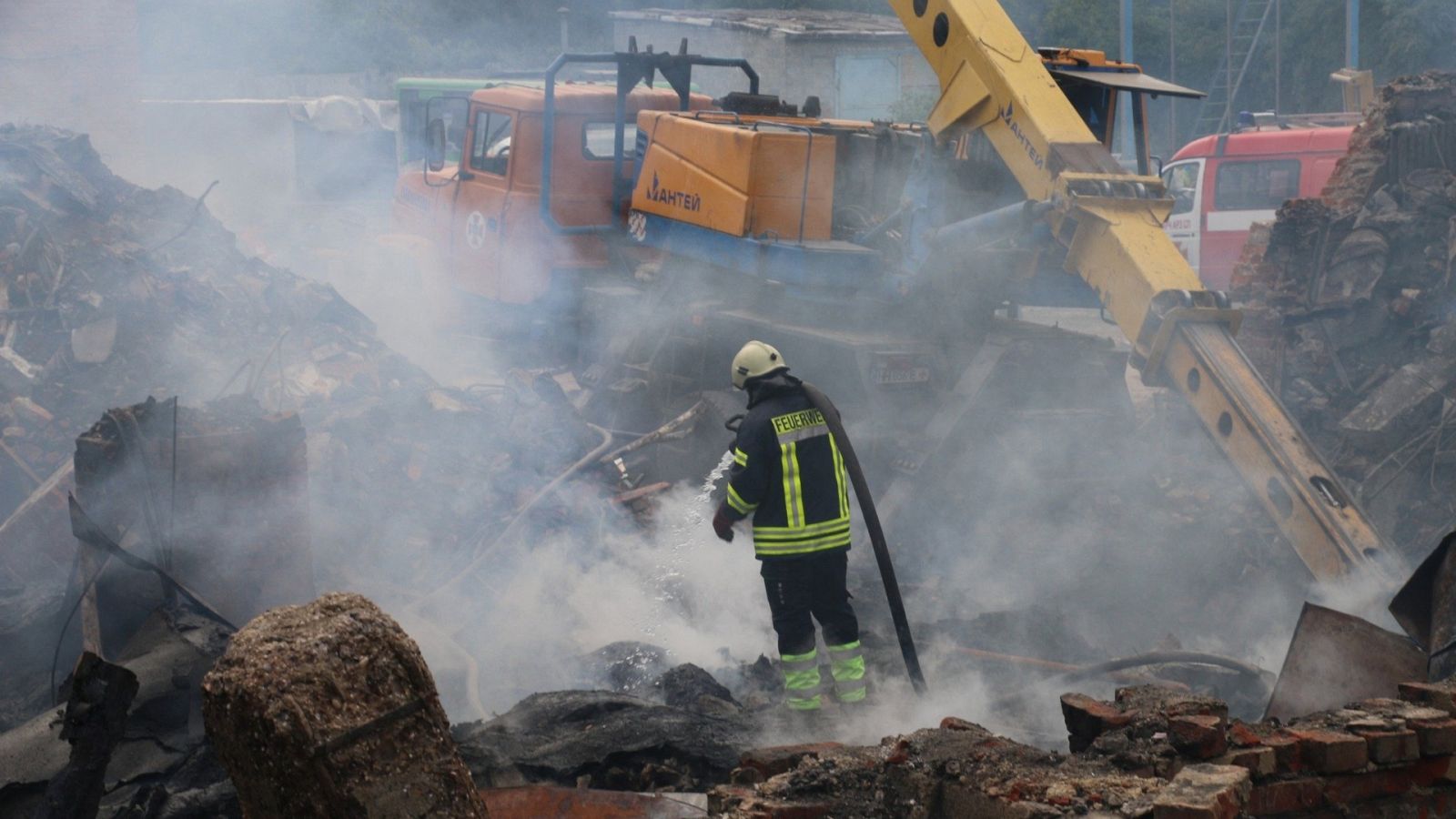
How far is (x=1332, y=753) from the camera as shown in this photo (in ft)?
10.4

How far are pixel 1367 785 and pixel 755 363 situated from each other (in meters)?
2.91

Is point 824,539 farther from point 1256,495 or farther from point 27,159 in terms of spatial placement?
point 27,159

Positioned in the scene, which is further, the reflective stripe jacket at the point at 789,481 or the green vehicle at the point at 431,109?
the green vehicle at the point at 431,109

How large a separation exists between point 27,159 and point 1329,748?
11.1 meters

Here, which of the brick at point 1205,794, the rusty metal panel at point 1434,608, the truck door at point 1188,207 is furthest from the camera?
the truck door at point 1188,207

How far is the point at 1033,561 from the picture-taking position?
7094mm

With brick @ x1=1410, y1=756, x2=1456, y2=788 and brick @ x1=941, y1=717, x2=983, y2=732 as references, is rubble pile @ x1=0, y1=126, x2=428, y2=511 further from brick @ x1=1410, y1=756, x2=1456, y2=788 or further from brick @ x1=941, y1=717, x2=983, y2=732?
brick @ x1=1410, y1=756, x2=1456, y2=788

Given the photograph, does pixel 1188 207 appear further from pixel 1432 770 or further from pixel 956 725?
pixel 956 725

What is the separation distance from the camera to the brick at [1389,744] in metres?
3.23

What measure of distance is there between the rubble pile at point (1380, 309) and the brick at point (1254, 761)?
5044 mm

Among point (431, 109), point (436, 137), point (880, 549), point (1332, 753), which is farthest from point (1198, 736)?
point (431, 109)

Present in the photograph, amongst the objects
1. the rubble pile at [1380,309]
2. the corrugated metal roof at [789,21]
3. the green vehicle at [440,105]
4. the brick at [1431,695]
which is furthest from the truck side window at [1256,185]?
the corrugated metal roof at [789,21]

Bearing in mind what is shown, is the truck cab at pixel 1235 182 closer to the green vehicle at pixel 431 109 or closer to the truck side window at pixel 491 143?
the truck side window at pixel 491 143

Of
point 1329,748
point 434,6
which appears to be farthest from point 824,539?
point 434,6
